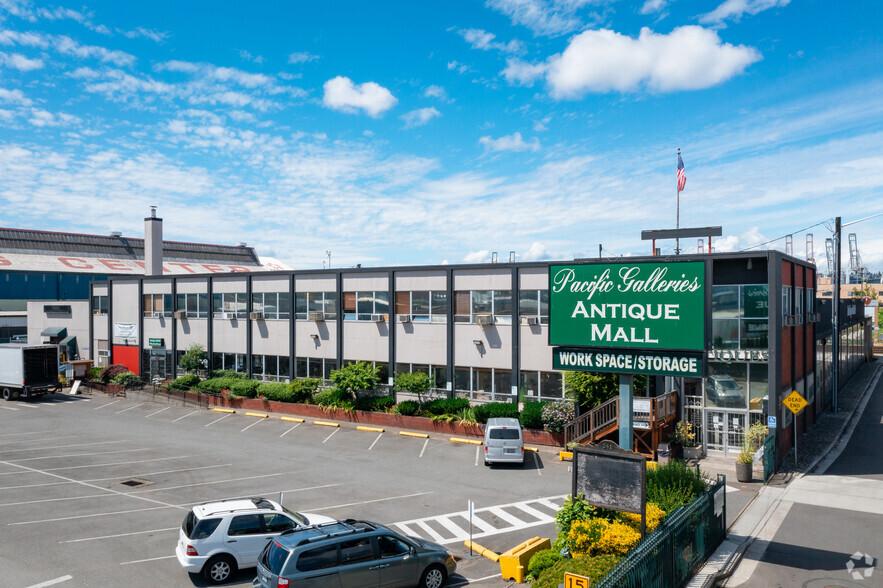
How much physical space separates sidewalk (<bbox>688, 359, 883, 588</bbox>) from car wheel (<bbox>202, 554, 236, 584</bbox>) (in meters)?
10.9

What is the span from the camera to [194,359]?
4575 cm

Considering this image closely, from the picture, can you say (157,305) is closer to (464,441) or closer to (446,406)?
(446,406)

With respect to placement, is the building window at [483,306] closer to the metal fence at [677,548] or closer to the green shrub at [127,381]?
the metal fence at [677,548]

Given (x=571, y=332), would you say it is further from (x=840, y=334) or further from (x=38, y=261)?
(x=38, y=261)

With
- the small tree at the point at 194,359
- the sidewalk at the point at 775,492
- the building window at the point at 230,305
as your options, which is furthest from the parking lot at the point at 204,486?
the building window at the point at 230,305

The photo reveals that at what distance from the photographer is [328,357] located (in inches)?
1603

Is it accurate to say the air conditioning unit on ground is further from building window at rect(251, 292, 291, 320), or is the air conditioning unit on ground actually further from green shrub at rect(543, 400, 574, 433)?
building window at rect(251, 292, 291, 320)

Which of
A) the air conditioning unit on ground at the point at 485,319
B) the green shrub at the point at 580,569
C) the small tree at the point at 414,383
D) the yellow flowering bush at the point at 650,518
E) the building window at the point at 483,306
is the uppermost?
the building window at the point at 483,306

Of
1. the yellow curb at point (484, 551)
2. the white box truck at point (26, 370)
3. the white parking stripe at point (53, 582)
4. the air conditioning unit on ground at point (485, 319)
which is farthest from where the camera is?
the white box truck at point (26, 370)

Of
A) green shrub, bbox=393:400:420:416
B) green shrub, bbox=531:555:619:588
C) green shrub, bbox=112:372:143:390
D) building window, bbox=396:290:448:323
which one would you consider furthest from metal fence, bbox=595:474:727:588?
green shrub, bbox=112:372:143:390

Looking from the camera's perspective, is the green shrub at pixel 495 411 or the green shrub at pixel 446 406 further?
the green shrub at pixel 446 406

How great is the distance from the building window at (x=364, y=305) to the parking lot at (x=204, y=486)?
7.27 metres

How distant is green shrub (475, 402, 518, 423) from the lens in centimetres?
3188

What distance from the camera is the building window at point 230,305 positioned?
4519 centimetres
